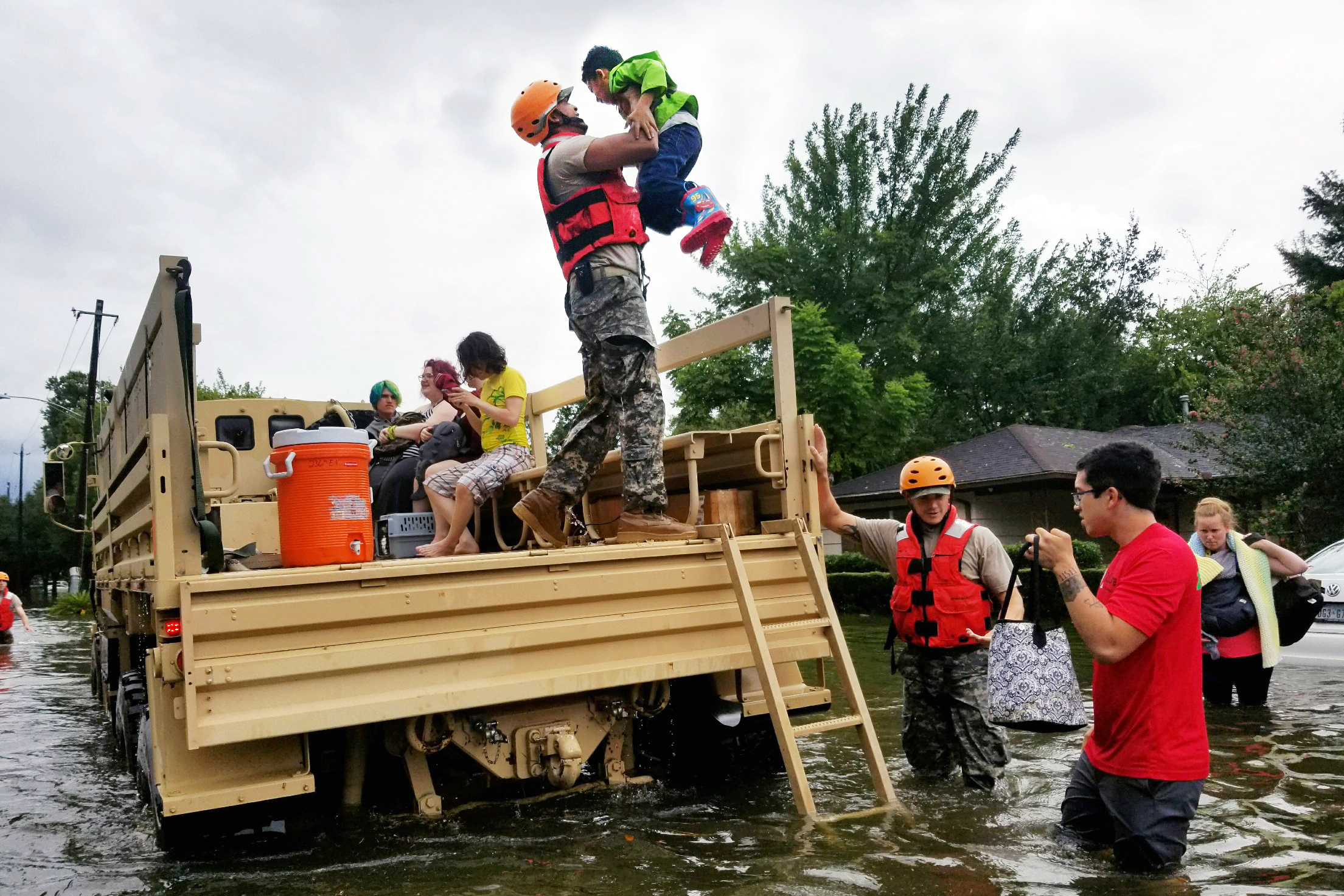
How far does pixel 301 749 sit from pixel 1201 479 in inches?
691

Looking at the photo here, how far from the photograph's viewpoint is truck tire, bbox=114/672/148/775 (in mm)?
5562

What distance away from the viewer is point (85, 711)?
30.4 ft

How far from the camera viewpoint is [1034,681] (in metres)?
3.75

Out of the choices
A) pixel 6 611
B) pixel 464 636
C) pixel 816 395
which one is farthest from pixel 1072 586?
pixel 816 395

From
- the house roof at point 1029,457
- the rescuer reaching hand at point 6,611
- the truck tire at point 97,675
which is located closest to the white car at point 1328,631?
the truck tire at point 97,675

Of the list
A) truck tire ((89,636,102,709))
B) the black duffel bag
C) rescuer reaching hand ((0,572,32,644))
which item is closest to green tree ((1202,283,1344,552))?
the black duffel bag

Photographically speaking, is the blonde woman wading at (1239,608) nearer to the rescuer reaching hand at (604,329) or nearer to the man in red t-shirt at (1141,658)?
the man in red t-shirt at (1141,658)

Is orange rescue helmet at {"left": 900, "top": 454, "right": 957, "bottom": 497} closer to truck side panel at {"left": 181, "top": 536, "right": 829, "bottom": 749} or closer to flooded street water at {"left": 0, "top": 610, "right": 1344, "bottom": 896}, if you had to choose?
truck side panel at {"left": 181, "top": 536, "right": 829, "bottom": 749}

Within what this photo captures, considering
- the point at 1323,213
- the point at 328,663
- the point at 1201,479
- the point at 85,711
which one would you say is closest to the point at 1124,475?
the point at 328,663

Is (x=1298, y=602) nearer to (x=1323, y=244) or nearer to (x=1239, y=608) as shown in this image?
(x=1239, y=608)

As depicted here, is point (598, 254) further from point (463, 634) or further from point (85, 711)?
point (85, 711)

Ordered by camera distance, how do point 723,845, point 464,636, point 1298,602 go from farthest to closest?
point 1298,602 < point 723,845 < point 464,636

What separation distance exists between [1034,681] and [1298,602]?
189 inches

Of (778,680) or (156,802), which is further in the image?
(778,680)
